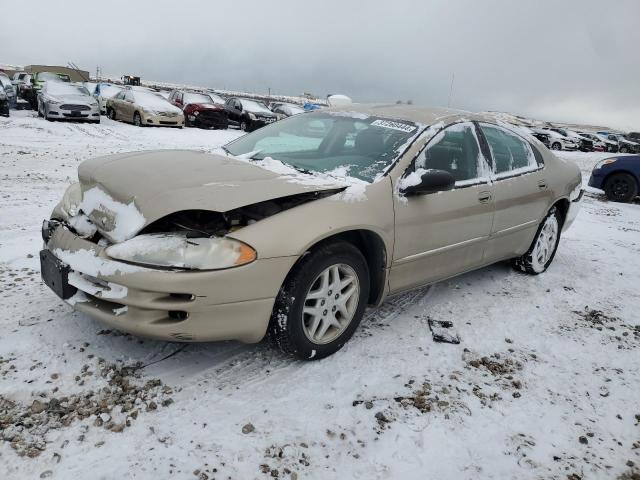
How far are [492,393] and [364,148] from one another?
177 cm

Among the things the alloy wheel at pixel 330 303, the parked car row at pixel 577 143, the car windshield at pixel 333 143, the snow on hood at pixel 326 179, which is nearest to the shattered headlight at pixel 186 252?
the alloy wheel at pixel 330 303

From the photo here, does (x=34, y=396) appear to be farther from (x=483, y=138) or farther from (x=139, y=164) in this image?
(x=483, y=138)

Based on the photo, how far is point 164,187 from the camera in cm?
271

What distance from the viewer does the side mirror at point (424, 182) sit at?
125 inches

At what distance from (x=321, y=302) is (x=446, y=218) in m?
1.16

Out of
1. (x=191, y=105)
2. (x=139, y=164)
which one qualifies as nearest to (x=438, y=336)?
(x=139, y=164)

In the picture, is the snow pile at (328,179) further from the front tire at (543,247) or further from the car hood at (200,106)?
the car hood at (200,106)

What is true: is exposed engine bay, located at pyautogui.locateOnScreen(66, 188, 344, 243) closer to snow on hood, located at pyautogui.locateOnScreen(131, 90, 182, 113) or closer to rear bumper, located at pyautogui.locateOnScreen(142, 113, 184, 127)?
rear bumper, located at pyautogui.locateOnScreen(142, 113, 184, 127)

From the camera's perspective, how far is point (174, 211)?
2510 mm

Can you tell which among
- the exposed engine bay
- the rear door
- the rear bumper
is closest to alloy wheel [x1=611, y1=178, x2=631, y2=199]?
the rear door

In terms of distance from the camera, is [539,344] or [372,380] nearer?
[372,380]

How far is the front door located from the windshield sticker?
0.59 ft

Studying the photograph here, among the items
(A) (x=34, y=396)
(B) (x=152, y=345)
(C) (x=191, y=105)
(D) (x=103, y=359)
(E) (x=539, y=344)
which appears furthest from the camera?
(C) (x=191, y=105)

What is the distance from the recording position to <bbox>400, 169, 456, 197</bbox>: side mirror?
3164 mm
